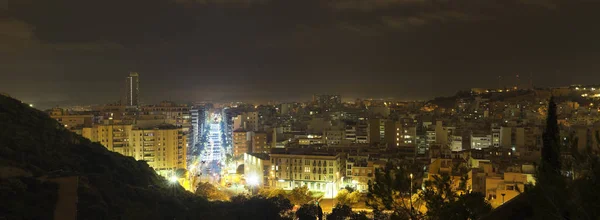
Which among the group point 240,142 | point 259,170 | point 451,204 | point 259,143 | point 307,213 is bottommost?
point 307,213

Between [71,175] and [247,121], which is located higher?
[247,121]

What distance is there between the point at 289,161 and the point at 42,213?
37.9 ft

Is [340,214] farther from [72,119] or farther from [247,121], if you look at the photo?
[247,121]

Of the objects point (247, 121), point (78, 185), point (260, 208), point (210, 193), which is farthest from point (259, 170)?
point (247, 121)

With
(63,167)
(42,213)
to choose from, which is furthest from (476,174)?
(63,167)

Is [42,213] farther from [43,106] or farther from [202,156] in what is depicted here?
[43,106]

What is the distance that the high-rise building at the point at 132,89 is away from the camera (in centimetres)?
6850

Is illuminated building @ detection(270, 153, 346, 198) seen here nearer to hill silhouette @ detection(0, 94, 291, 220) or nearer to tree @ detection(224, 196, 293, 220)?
hill silhouette @ detection(0, 94, 291, 220)

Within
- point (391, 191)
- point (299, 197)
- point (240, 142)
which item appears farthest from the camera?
point (240, 142)

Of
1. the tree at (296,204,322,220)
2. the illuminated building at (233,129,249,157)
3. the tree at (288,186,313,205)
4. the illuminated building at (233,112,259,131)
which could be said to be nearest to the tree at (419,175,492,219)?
the tree at (296,204,322,220)

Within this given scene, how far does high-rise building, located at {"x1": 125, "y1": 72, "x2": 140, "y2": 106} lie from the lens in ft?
225

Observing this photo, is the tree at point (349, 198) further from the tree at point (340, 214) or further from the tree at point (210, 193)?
the tree at point (210, 193)

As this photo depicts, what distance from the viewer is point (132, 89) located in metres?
70.6

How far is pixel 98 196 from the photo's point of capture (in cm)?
1394
